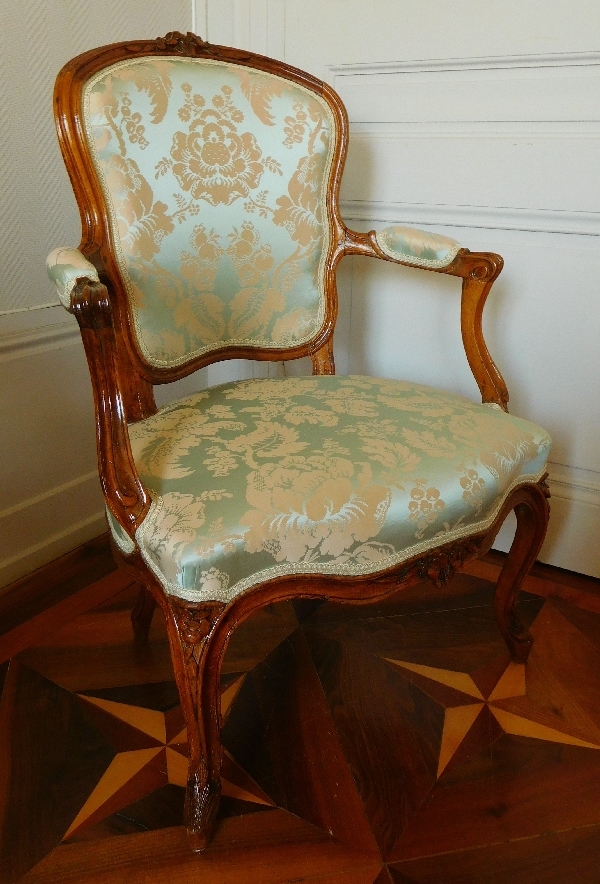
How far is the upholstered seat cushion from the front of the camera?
639 mm

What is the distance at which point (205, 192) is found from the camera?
0.92m

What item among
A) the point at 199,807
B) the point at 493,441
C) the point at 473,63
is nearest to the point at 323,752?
the point at 199,807

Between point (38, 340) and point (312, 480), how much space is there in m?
0.69

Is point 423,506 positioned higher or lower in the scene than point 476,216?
lower

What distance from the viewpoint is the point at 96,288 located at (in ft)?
2.10

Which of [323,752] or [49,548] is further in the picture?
[49,548]

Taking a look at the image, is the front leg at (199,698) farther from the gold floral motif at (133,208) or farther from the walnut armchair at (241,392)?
the gold floral motif at (133,208)

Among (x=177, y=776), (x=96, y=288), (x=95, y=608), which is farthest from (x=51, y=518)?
(x=96, y=288)

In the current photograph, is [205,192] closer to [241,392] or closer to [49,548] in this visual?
[241,392]

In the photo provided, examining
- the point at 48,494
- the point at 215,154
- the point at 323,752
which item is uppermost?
the point at 215,154

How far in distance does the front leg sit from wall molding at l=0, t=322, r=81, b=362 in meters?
0.65

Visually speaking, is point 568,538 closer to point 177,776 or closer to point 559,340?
point 559,340

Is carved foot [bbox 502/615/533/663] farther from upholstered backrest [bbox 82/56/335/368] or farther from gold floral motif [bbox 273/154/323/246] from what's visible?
gold floral motif [bbox 273/154/323/246]

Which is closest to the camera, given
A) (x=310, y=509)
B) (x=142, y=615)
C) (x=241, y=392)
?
(x=310, y=509)
